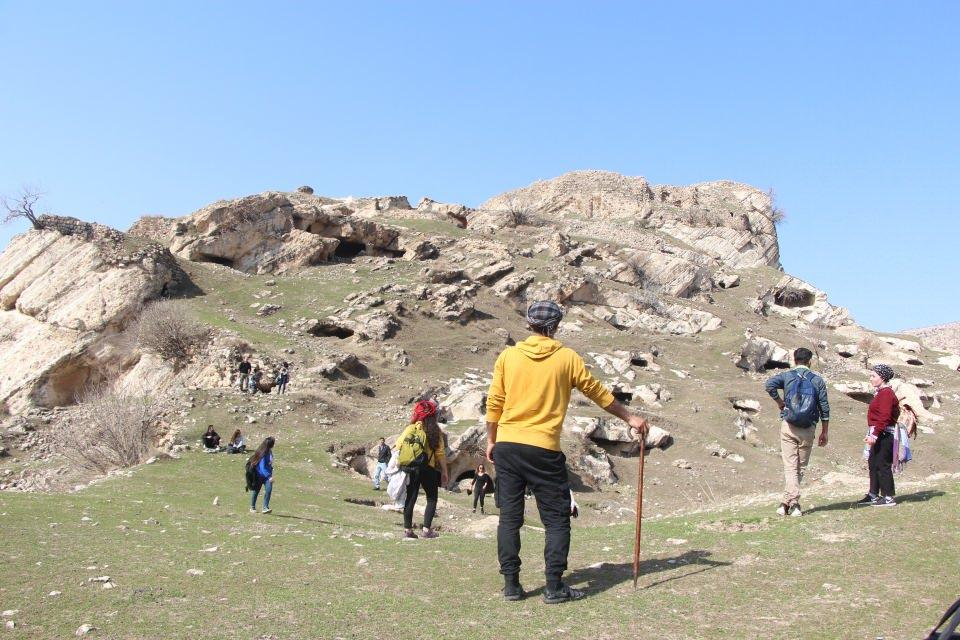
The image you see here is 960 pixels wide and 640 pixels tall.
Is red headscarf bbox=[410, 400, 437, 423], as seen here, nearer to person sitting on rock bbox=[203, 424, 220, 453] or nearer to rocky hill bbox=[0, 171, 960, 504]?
rocky hill bbox=[0, 171, 960, 504]

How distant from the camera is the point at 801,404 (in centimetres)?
815

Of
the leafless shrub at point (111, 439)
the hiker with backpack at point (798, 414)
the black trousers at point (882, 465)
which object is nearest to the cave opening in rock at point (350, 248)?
the leafless shrub at point (111, 439)

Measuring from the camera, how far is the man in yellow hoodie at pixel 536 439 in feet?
18.0

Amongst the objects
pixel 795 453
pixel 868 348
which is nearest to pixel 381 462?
pixel 795 453

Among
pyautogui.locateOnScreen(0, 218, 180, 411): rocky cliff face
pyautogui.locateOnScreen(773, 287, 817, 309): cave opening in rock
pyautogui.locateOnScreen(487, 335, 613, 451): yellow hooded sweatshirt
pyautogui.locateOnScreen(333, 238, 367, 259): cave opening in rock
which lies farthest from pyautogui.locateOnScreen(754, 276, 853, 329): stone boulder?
pyautogui.locateOnScreen(487, 335, 613, 451): yellow hooded sweatshirt

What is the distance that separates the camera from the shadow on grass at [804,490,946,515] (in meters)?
8.26

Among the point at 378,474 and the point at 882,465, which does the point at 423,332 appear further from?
the point at 882,465

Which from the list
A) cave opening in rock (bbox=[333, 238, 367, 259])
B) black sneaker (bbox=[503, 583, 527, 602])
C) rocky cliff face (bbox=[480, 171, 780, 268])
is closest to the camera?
black sneaker (bbox=[503, 583, 527, 602])

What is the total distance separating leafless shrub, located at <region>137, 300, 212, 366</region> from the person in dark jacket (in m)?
15.7

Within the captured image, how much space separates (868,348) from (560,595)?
60736 mm

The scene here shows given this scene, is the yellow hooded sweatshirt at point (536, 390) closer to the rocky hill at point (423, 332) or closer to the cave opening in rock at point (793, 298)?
the rocky hill at point (423, 332)

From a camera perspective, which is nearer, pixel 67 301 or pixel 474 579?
pixel 474 579

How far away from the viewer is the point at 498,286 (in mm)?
50281

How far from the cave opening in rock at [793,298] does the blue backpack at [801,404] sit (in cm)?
7004
